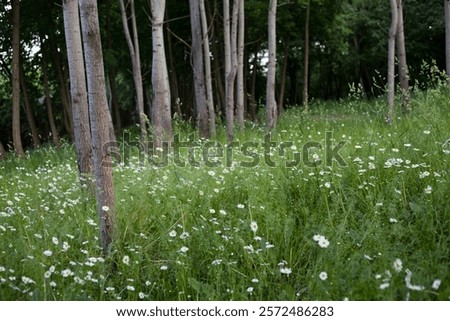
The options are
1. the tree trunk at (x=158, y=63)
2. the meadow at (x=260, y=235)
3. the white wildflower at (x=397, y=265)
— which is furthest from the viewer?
the tree trunk at (x=158, y=63)

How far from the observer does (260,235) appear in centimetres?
421

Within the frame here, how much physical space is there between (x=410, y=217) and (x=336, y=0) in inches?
624

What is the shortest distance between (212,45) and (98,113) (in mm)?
14427

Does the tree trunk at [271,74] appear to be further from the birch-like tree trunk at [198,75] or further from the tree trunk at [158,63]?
the tree trunk at [158,63]

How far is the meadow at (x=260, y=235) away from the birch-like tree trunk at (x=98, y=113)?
6.7 inches

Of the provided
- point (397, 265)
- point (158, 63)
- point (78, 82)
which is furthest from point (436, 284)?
point (158, 63)

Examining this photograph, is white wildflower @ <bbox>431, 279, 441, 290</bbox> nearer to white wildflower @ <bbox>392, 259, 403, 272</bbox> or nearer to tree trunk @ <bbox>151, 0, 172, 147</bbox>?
white wildflower @ <bbox>392, 259, 403, 272</bbox>

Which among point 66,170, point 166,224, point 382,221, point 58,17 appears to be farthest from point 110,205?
point 58,17

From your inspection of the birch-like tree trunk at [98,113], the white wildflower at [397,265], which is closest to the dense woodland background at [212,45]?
the birch-like tree trunk at [98,113]

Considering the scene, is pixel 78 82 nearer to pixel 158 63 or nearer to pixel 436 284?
pixel 158 63

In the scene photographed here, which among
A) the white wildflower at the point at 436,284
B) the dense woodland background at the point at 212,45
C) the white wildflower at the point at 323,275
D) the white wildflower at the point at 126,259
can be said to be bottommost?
the white wildflower at the point at 323,275

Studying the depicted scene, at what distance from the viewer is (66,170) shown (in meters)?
8.11

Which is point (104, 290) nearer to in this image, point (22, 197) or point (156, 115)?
point (22, 197)

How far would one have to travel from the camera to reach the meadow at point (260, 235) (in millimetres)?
3416
